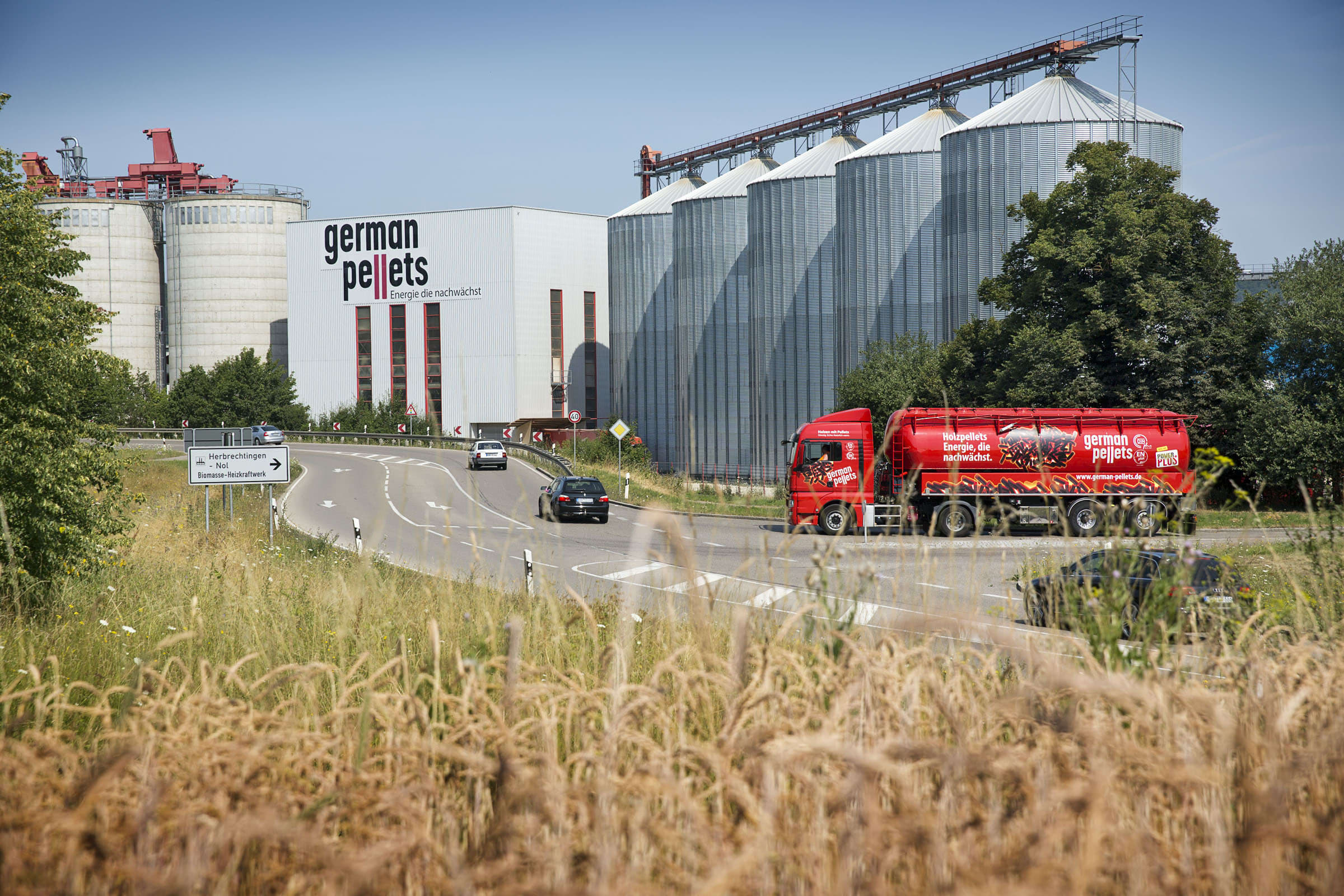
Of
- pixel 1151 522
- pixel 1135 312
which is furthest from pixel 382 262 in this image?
pixel 1151 522

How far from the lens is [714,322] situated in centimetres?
6025

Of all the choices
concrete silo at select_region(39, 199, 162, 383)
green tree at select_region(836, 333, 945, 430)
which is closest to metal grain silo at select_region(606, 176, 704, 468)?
green tree at select_region(836, 333, 945, 430)

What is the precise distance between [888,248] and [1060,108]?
983cm

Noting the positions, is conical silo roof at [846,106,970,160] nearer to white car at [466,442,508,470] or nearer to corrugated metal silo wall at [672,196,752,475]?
corrugated metal silo wall at [672,196,752,475]

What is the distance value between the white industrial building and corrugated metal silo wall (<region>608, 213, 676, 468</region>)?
50.3ft

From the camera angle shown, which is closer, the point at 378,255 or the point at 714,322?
the point at 714,322

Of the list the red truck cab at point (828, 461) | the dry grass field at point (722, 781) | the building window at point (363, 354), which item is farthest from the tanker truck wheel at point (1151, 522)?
the building window at point (363, 354)

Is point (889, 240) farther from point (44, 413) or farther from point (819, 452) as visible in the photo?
point (44, 413)

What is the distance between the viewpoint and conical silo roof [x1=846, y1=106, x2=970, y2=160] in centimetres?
4872

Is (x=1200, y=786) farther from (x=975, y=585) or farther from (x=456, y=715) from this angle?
(x=456, y=715)

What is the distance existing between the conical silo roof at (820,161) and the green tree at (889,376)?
13.9 metres

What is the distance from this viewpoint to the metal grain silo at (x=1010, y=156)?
4150cm

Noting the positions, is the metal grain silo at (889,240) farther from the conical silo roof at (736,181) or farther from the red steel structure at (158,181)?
the red steel structure at (158,181)

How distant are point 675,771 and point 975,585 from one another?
1.48m
